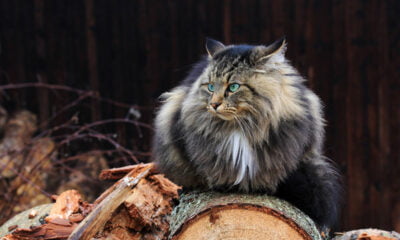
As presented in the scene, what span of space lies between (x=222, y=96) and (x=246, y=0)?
267 cm

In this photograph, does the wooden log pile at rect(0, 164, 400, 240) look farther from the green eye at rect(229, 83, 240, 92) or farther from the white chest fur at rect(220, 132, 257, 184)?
the green eye at rect(229, 83, 240, 92)

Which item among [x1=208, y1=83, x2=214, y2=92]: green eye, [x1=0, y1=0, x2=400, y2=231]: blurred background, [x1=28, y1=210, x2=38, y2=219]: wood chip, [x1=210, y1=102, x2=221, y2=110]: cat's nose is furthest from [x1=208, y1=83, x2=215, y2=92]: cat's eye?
[x1=0, y1=0, x2=400, y2=231]: blurred background

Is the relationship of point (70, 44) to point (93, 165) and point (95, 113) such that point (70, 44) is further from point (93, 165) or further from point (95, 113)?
point (93, 165)

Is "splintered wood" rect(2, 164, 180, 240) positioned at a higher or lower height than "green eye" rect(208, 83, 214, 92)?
lower

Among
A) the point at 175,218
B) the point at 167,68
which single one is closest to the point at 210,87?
the point at 175,218

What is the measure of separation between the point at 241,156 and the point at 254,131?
4.9 inches

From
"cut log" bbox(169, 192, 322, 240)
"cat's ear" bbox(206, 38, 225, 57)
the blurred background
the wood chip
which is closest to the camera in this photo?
"cut log" bbox(169, 192, 322, 240)

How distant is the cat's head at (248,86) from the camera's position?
2.16 meters

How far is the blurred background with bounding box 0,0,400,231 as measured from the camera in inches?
177

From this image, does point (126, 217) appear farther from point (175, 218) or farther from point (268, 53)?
point (268, 53)

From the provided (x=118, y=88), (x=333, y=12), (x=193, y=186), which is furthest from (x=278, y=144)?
(x=118, y=88)

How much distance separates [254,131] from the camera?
2195mm

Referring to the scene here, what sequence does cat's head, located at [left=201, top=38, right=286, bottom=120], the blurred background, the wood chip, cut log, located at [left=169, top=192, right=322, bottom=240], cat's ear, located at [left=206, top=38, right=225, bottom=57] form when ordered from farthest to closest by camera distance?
the blurred background < the wood chip < cat's ear, located at [left=206, top=38, right=225, bottom=57] < cat's head, located at [left=201, top=38, right=286, bottom=120] < cut log, located at [left=169, top=192, right=322, bottom=240]

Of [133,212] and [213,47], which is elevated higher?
[213,47]
